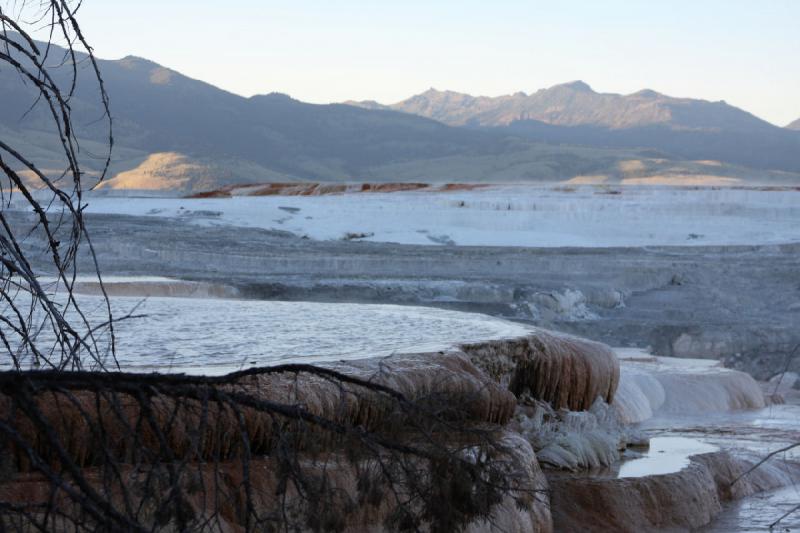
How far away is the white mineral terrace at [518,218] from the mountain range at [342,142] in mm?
18135

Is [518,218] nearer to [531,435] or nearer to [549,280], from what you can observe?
[549,280]

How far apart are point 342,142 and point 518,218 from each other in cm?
5713

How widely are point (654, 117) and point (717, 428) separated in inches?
4069

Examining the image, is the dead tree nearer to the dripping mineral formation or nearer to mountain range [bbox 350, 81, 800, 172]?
the dripping mineral formation

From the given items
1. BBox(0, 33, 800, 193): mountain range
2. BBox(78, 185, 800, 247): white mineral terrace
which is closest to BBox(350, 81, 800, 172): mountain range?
BBox(0, 33, 800, 193): mountain range

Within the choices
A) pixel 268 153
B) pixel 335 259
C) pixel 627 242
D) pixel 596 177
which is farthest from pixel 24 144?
pixel 335 259

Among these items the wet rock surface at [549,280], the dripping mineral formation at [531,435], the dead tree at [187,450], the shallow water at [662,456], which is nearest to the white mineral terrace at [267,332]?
the dripping mineral formation at [531,435]

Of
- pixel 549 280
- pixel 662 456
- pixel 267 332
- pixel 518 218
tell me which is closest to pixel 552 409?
pixel 662 456

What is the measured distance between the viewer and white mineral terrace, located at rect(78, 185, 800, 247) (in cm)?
2334

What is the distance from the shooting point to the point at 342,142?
82.2 meters

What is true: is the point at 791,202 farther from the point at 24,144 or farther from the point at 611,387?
the point at 24,144

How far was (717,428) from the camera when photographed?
26.1ft

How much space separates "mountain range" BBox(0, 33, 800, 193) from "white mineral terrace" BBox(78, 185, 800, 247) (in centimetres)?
1814

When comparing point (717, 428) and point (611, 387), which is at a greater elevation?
point (611, 387)
